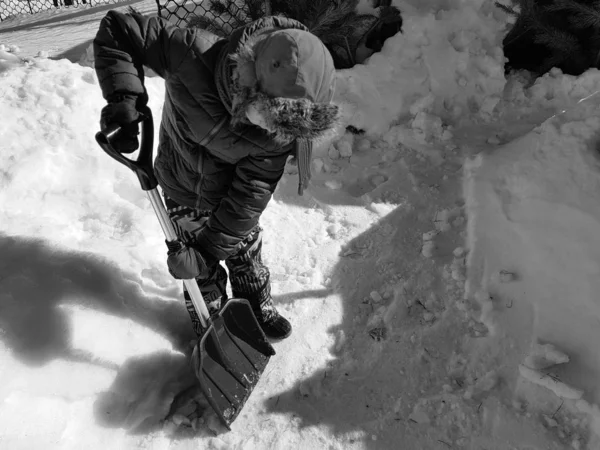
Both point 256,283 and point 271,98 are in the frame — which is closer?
point 271,98

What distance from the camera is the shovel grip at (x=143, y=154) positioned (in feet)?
4.95

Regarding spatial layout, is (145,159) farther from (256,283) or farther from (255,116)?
(256,283)

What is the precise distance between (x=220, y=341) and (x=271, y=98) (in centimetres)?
114

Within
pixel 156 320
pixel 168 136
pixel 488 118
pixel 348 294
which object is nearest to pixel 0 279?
Result: pixel 156 320

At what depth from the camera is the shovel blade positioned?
1.93 meters

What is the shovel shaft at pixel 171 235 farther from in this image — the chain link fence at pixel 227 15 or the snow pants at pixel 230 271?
the chain link fence at pixel 227 15

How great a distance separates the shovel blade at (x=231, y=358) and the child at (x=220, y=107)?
376 millimetres

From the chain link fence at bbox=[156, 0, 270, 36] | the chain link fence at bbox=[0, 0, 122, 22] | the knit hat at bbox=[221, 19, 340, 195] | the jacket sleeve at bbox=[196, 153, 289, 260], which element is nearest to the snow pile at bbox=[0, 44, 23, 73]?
the chain link fence at bbox=[156, 0, 270, 36]

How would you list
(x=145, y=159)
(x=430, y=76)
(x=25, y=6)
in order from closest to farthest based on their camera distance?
1. (x=145, y=159)
2. (x=430, y=76)
3. (x=25, y=6)

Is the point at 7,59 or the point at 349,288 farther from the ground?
the point at 7,59

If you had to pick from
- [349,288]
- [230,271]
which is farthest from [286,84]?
[349,288]

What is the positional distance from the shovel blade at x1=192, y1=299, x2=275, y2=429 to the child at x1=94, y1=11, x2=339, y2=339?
1.23 feet

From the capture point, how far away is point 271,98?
1330mm

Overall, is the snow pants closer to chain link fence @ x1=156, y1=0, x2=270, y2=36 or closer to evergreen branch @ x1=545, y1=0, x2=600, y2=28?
chain link fence @ x1=156, y1=0, x2=270, y2=36
